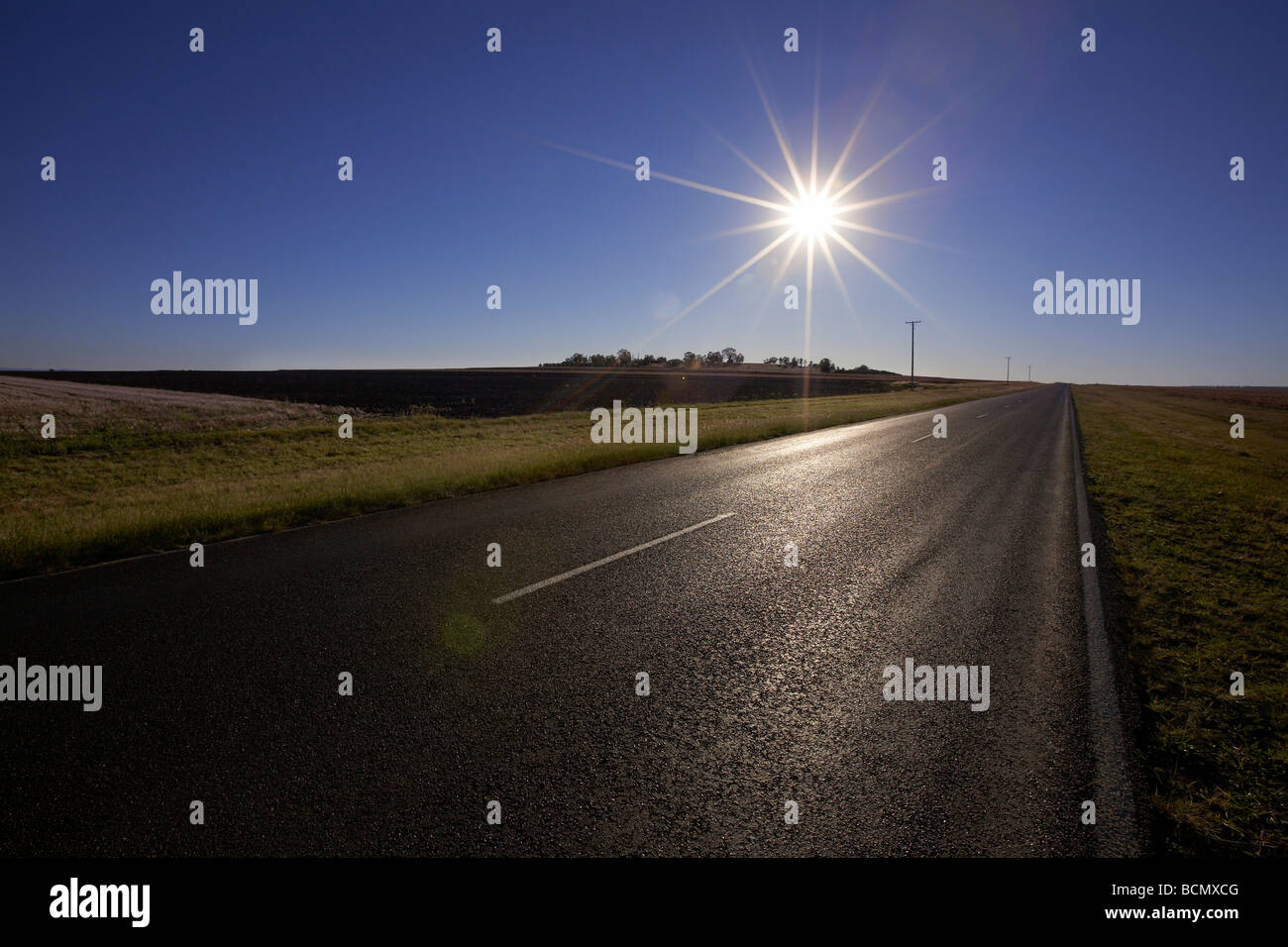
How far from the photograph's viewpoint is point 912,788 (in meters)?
2.95

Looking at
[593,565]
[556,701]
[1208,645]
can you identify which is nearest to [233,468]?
[593,565]

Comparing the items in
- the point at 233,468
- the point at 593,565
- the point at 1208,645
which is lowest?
the point at 1208,645

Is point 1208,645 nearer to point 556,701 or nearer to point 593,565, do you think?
point 556,701

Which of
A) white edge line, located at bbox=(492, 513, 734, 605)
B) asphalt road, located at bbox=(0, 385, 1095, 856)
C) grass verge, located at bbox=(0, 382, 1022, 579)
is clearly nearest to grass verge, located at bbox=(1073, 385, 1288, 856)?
asphalt road, located at bbox=(0, 385, 1095, 856)

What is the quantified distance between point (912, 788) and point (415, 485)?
9.40 meters

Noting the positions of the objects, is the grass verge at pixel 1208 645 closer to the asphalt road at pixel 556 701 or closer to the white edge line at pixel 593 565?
the asphalt road at pixel 556 701

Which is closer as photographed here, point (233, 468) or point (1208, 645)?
point (1208, 645)

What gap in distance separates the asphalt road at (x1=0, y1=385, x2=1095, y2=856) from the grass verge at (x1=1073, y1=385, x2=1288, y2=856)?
0.41 m

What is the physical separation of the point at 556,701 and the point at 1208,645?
482cm

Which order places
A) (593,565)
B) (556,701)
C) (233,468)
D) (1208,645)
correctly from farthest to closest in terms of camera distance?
(233,468) → (593,565) → (1208,645) → (556,701)

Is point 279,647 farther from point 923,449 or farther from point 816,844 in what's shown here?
point 923,449

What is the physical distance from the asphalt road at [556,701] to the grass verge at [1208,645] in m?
0.41

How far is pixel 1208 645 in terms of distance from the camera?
4.68 m

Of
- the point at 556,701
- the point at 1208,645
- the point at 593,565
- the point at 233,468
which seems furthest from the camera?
the point at 233,468
